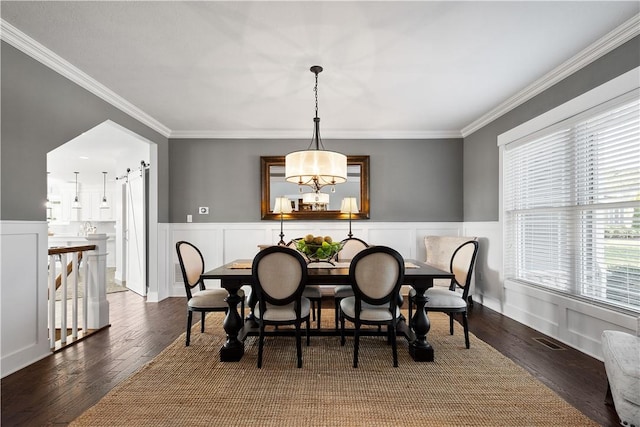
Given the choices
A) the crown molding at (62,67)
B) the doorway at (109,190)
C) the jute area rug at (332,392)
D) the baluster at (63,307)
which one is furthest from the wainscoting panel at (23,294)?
the doorway at (109,190)

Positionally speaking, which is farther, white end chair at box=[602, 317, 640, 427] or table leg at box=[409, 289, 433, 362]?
table leg at box=[409, 289, 433, 362]

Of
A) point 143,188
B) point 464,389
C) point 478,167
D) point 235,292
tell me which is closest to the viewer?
point 464,389

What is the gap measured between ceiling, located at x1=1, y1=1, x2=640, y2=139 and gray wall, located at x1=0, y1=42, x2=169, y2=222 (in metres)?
0.21

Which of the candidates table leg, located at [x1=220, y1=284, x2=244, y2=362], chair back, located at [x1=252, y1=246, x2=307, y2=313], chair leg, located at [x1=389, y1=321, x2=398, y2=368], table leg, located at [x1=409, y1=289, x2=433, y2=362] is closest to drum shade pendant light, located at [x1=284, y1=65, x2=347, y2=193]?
chair back, located at [x1=252, y1=246, x2=307, y2=313]

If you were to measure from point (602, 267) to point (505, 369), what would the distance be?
1167 mm

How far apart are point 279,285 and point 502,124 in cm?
332

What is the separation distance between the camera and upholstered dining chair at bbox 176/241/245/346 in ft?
9.40

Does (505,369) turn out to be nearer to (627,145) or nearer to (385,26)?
(627,145)

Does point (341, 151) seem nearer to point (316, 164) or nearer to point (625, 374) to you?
point (316, 164)

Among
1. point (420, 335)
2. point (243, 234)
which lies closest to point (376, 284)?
point (420, 335)

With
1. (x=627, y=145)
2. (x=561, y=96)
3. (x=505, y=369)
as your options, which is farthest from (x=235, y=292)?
(x=561, y=96)

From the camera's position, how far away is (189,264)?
10.2 ft

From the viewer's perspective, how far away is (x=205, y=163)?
16.6 ft

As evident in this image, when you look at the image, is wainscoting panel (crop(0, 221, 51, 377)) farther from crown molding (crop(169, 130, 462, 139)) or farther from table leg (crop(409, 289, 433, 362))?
table leg (crop(409, 289, 433, 362))
